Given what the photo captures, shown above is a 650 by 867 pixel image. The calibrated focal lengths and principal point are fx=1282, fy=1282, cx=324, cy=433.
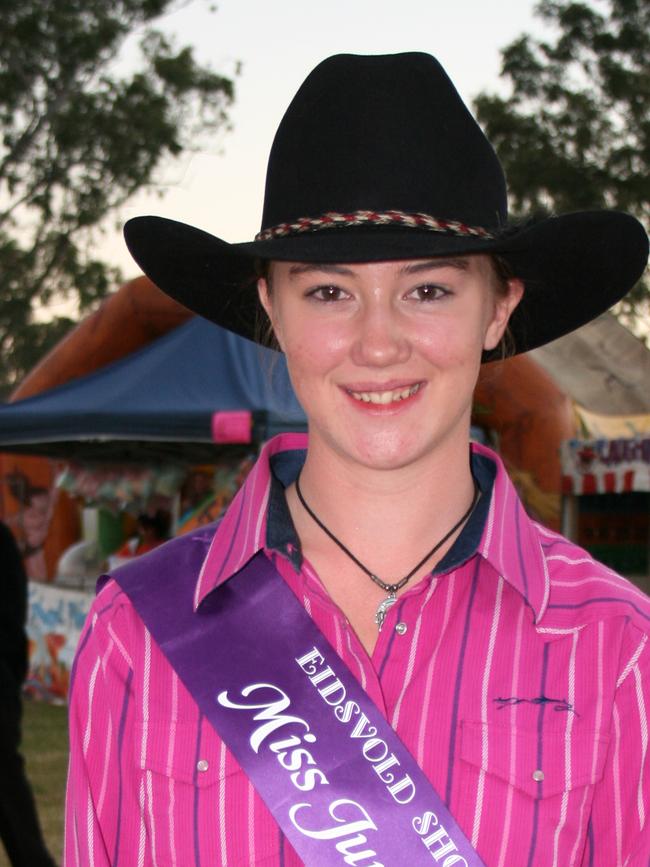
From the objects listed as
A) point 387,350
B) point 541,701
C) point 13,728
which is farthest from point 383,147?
point 13,728

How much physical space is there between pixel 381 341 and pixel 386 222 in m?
0.16

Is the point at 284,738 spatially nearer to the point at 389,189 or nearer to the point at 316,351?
the point at 316,351

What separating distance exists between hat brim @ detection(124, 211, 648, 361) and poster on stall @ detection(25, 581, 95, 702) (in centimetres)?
700

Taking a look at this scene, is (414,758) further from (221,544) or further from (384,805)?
(221,544)

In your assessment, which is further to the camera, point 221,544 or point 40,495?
point 40,495

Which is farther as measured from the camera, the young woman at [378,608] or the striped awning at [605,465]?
the striped awning at [605,465]

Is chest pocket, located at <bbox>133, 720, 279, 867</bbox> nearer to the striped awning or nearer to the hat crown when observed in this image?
the hat crown

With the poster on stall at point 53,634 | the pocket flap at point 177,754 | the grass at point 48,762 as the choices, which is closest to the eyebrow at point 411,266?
the pocket flap at point 177,754

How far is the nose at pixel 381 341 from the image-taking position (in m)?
1.65

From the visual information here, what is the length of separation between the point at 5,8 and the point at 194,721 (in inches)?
757

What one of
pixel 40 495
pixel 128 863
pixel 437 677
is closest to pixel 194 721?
pixel 128 863

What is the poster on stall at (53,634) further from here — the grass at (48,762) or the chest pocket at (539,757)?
the chest pocket at (539,757)

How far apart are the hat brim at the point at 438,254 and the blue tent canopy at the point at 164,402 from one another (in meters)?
4.45

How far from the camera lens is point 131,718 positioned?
5.34ft
